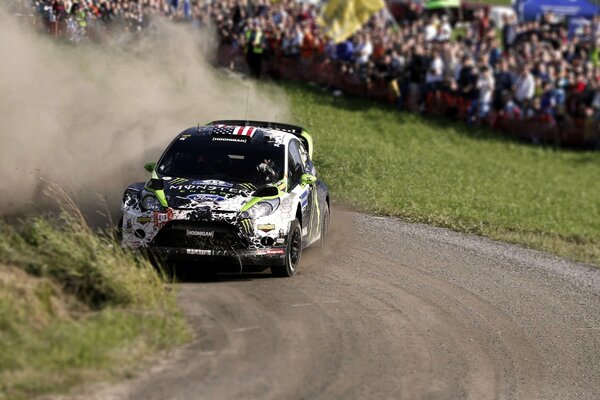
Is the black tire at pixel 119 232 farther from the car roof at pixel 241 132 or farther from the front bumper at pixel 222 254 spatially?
the car roof at pixel 241 132

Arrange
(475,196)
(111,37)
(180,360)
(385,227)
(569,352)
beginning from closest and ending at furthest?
1. (180,360)
2. (569,352)
3. (385,227)
4. (475,196)
5. (111,37)

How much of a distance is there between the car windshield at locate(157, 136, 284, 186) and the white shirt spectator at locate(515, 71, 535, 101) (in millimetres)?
Result: 15508

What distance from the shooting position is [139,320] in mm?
8922

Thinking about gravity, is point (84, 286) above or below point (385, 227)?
above

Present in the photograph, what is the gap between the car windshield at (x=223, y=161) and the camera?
12.4 metres

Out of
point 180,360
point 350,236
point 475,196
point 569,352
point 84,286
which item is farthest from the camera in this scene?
point 475,196

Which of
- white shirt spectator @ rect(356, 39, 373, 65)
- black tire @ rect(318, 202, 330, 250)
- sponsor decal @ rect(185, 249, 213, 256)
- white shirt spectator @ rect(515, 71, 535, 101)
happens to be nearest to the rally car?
sponsor decal @ rect(185, 249, 213, 256)

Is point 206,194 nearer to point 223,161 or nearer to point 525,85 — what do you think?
point 223,161

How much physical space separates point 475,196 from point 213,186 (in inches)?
402

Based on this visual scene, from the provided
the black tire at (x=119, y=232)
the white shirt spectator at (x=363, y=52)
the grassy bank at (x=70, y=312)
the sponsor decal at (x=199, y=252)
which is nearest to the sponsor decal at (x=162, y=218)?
the sponsor decal at (x=199, y=252)

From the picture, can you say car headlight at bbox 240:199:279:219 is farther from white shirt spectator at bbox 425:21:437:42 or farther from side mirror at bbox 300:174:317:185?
white shirt spectator at bbox 425:21:437:42

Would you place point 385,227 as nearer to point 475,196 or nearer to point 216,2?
point 475,196

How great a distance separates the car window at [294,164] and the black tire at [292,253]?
568 mm

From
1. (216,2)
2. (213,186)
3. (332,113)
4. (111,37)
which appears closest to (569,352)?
(213,186)
